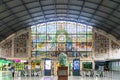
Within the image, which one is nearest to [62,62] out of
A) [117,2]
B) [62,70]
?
[62,70]

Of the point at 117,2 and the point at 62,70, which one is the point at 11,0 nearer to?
the point at 117,2

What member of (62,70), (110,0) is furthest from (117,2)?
(62,70)

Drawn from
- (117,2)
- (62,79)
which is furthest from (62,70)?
(117,2)

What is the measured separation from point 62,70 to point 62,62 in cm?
121

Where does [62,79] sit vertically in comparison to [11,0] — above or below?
below

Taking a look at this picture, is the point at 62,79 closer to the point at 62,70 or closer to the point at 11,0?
the point at 62,70

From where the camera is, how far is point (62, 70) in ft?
110

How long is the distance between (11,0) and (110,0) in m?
15.4

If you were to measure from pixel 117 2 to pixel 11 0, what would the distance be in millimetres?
16363

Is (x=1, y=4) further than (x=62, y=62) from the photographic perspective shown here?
Yes

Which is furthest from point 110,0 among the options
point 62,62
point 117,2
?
point 62,62

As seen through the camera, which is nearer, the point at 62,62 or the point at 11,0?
the point at 62,62

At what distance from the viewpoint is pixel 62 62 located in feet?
113

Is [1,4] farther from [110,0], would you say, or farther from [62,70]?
[62,70]
